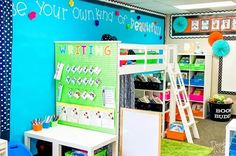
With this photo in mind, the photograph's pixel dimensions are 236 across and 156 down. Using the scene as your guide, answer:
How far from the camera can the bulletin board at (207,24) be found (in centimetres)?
618

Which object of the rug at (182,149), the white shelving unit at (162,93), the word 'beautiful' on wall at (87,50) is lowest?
the rug at (182,149)

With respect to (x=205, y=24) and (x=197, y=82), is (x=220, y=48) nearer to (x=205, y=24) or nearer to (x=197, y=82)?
(x=205, y=24)

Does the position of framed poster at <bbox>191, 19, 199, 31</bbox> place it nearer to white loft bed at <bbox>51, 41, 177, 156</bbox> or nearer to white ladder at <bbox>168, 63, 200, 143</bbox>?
white loft bed at <bbox>51, 41, 177, 156</bbox>

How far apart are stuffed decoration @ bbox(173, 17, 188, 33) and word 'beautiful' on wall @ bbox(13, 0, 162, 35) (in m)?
0.98

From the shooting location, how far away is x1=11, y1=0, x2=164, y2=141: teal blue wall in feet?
10.7

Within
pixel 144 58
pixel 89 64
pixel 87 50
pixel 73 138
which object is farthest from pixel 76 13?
pixel 73 138

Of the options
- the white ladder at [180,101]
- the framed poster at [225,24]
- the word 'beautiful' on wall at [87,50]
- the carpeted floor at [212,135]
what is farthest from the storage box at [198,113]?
the word 'beautiful' on wall at [87,50]

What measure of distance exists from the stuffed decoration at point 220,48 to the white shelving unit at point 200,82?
0.19m

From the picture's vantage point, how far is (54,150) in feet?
10.2

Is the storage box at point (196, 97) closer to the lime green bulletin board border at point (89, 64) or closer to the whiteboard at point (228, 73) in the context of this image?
the whiteboard at point (228, 73)

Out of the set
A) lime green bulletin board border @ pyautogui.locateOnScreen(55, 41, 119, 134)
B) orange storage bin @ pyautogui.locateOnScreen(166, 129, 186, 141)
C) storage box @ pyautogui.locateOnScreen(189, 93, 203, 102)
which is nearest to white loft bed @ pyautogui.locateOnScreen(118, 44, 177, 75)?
lime green bulletin board border @ pyautogui.locateOnScreen(55, 41, 119, 134)

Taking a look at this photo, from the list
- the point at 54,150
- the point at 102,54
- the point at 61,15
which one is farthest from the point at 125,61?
the point at 54,150

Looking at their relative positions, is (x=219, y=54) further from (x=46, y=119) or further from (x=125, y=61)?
(x=46, y=119)

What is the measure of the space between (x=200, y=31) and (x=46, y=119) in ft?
14.4
